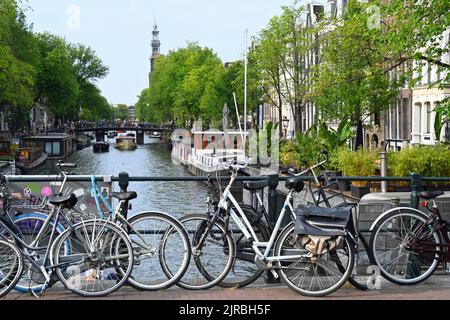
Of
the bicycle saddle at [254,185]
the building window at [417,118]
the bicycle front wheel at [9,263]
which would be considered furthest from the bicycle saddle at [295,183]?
the building window at [417,118]

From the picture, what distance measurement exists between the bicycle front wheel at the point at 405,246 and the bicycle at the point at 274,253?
554 mm

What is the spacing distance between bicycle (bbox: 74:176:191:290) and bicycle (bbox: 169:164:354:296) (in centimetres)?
18

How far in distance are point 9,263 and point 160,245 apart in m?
1.37

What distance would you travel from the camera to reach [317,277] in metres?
6.93

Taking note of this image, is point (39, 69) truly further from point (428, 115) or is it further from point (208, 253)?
point (208, 253)

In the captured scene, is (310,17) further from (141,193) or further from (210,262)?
(210,262)

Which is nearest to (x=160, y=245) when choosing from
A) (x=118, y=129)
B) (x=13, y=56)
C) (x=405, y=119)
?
(x=13, y=56)

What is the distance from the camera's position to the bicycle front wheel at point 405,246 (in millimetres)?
7328

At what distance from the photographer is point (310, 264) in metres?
6.98

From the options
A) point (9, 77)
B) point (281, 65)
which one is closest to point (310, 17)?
point (281, 65)

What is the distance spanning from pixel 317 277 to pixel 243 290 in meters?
0.72

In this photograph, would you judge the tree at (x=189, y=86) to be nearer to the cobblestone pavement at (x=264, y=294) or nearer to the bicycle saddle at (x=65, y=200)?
the cobblestone pavement at (x=264, y=294)

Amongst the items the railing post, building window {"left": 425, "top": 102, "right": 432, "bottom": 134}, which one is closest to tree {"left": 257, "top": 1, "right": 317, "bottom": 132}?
building window {"left": 425, "top": 102, "right": 432, "bottom": 134}

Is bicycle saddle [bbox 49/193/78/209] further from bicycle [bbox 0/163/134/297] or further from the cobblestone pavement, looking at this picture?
the cobblestone pavement
